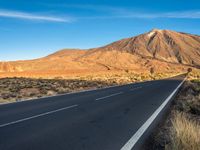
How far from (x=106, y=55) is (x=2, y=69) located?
6366cm

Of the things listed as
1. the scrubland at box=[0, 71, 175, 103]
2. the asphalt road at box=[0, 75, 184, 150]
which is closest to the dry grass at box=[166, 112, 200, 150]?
the asphalt road at box=[0, 75, 184, 150]

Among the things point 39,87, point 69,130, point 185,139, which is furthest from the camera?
point 39,87

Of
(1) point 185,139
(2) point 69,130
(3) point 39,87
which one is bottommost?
(3) point 39,87

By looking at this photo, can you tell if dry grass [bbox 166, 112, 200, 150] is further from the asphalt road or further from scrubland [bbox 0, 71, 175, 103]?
scrubland [bbox 0, 71, 175, 103]

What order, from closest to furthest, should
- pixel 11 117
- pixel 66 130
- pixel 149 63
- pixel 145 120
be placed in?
1. pixel 66 130
2. pixel 145 120
3. pixel 11 117
4. pixel 149 63

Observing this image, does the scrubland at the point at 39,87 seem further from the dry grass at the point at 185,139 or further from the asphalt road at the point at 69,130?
the dry grass at the point at 185,139

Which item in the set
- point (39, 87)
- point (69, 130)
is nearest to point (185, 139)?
point (69, 130)

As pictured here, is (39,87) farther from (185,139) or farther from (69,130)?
(185,139)

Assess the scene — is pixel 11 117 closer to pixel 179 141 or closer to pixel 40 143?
pixel 40 143

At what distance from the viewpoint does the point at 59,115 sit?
12484 millimetres

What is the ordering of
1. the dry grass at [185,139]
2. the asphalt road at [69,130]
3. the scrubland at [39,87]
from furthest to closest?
1. the scrubland at [39,87]
2. the asphalt road at [69,130]
3. the dry grass at [185,139]

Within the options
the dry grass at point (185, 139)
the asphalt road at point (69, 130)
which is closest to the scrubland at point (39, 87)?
the asphalt road at point (69, 130)

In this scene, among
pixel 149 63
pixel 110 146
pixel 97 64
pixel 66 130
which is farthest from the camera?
pixel 149 63

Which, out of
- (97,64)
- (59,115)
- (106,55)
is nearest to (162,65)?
(106,55)
